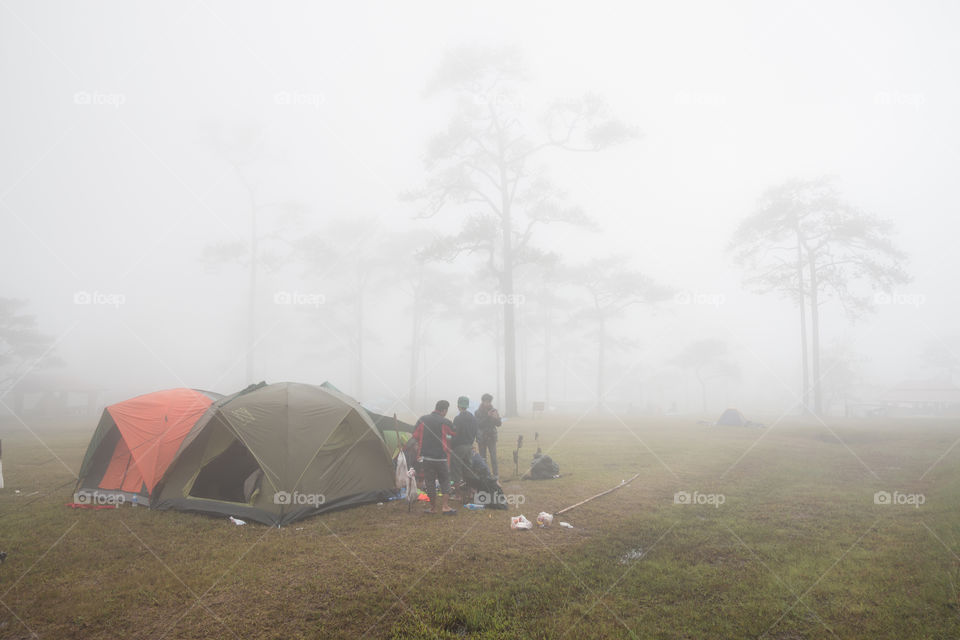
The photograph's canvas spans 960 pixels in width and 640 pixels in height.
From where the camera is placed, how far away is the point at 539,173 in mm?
30594

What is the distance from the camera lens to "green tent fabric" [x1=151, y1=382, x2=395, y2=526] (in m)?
9.09

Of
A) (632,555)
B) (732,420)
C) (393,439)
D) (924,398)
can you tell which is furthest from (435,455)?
(924,398)

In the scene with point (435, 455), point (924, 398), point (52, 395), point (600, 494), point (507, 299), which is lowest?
point (924, 398)

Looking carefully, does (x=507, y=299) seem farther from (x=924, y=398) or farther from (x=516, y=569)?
(x=924, y=398)

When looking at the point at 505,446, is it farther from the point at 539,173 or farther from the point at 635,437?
the point at 539,173

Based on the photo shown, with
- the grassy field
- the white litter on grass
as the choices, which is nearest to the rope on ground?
the grassy field

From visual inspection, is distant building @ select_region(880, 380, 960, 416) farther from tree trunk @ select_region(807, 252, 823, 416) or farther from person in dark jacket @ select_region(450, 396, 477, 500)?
person in dark jacket @ select_region(450, 396, 477, 500)

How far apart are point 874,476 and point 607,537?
32.6 ft

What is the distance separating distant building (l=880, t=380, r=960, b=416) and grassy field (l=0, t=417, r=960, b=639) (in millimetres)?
64685

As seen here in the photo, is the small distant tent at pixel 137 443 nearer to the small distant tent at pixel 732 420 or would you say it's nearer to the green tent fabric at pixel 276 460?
the green tent fabric at pixel 276 460

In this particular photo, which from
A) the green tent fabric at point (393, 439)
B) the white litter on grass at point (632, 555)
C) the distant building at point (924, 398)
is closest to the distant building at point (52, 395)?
the green tent fabric at point (393, 439)

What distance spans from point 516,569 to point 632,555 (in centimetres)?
187

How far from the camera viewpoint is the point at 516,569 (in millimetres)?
6688

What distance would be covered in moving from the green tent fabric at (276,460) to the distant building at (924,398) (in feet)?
227
